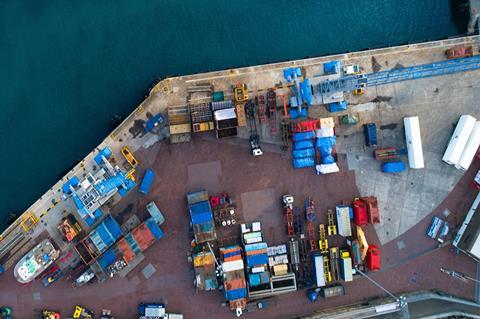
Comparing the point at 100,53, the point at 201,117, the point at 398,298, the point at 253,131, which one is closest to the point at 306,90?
the point at 253,131

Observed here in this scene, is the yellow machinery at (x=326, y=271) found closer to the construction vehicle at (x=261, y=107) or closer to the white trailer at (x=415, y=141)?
the white trailer at (x=415, y=141)

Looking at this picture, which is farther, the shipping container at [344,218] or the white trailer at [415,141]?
the shipping container at [344,218]

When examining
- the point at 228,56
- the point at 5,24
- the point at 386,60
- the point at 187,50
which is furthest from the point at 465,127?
the point at 5,24

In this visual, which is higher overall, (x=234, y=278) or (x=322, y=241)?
(x=322, y=241)

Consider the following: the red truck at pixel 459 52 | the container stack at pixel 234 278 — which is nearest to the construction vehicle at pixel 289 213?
the container stack at pixel 234 278

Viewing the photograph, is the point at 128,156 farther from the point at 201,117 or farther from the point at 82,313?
the point at 82,313

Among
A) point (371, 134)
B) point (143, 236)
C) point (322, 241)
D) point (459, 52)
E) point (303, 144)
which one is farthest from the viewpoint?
point (459, 52)
